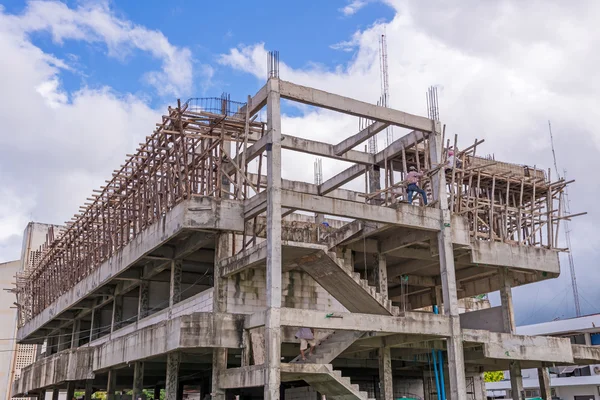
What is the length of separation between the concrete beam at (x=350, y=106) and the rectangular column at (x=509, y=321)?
413 inches

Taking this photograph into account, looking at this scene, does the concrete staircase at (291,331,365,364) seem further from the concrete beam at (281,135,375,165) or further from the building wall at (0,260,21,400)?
the building wall at (0,260,21,400)

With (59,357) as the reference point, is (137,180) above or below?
above

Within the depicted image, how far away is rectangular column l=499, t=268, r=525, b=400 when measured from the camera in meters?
36.4

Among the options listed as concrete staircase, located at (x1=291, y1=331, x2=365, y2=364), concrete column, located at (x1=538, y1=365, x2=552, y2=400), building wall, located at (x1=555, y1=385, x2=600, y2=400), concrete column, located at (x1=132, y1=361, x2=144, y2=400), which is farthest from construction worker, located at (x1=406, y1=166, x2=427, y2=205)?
building wall, located at (x1=555, y1=385, x2=600, y2=400)

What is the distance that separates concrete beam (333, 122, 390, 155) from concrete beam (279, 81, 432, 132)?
2.70 ft

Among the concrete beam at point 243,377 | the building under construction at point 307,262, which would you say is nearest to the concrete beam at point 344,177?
the building under construction at point 307,262

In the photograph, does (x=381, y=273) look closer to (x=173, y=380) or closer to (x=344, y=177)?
(x=344, y=177)

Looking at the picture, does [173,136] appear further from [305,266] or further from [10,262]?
[10,262]

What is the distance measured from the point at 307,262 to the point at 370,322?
3.94m

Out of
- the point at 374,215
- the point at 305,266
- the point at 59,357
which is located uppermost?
the point at 374,215

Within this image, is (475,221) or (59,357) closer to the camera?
(475,221)

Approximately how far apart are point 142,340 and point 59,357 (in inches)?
466

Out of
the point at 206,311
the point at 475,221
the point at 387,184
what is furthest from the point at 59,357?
the point at 475,221

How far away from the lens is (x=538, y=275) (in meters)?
37.8
